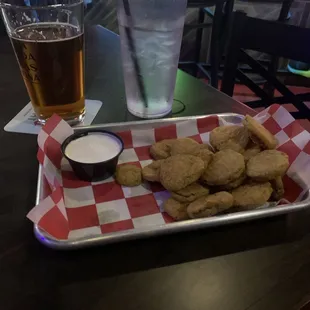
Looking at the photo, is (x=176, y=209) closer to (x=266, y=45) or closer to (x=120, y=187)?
(x=120, y=187)

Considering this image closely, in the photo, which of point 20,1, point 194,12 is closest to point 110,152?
point 20,1

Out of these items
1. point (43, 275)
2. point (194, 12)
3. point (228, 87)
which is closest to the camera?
point (43, 275)

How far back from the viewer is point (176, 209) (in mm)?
583

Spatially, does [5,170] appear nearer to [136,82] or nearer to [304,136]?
[136,82]

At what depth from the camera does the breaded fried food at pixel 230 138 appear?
2.27 ft

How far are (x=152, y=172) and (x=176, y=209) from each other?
0.33ft

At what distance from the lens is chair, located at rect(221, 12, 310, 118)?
1023 millimetres

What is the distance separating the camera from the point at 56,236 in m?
0.52

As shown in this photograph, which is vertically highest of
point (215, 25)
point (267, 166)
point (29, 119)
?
point (267, 166)

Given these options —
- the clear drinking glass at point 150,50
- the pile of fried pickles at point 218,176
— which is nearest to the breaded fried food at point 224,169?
the pile of fried pickles at point 218,176

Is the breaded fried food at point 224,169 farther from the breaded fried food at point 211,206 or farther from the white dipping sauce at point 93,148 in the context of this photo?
the white dipping sauce at point 93,148

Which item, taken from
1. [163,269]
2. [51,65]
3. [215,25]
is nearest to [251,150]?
[163,269]

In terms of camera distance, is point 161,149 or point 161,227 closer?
point 161,227

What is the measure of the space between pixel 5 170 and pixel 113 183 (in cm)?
21
